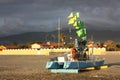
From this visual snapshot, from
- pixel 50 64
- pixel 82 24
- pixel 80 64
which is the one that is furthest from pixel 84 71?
pixel 82 24

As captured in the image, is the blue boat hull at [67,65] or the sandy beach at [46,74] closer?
the sandy beach at [46,74]

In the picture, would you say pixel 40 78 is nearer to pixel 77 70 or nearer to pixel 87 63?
pixel 77 70

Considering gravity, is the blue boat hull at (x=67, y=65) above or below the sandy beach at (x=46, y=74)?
above

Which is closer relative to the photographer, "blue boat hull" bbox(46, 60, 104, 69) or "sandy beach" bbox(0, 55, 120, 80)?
"sandy beach" bbox(0, 55, 120, 80)

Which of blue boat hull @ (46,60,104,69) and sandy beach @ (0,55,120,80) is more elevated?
blue boat hull @ (46,60,104,69)

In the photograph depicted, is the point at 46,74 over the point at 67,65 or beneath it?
beneath

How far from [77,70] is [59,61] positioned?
6.97 feet

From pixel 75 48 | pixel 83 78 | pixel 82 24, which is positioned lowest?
pixel 83 78

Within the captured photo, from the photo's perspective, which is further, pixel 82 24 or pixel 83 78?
pixel 82 24

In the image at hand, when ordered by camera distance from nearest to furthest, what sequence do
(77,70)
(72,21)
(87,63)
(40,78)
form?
(40,78) < (77,70) < (87,63) < (72,21)

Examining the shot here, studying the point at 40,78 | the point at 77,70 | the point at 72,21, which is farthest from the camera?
the point at 72,21

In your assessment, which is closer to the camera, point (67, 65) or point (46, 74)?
point (46, 74)

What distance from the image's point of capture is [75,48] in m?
38.1

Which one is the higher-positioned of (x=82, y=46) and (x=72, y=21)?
(x=72, y=21)
